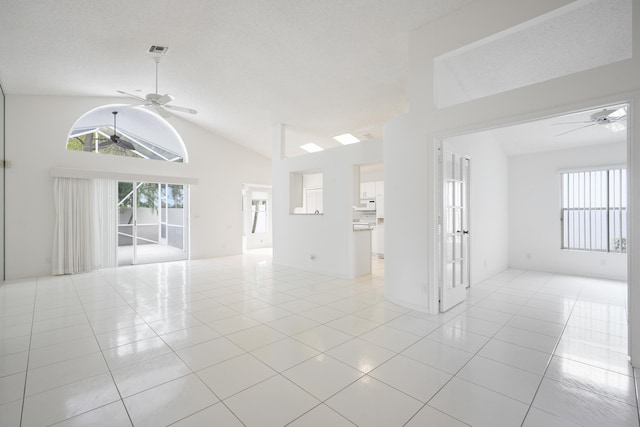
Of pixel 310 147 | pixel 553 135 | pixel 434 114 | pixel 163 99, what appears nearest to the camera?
pixel 434 114

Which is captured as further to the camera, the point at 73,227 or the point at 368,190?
the point at 368,190

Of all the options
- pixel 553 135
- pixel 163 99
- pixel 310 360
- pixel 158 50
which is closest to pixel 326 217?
pixel 163 99

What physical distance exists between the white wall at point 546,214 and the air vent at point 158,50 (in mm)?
7319

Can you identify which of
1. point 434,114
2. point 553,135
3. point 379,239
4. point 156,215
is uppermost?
point 553,135

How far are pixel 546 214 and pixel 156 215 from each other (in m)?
10.3

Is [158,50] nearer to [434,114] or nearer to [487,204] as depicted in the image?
[434,114]

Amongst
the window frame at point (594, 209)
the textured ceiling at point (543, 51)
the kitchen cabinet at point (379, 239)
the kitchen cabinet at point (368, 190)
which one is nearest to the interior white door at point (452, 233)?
the textured ceiling at point (543, 51)

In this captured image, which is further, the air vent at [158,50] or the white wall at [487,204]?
the white wall at [487,204]

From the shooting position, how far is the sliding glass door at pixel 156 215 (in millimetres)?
7402

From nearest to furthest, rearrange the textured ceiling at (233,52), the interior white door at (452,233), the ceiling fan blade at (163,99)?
the textured ceiling at (233,52), the interior white door at (452,233), the ceiling fan blade at (163,99)

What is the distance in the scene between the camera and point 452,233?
386 centimetres

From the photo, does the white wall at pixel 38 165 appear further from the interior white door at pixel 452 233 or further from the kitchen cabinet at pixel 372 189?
the interior white door at pixel 452 233

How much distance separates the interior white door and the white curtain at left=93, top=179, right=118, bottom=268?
7.03 m

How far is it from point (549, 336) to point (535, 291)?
2042mm
